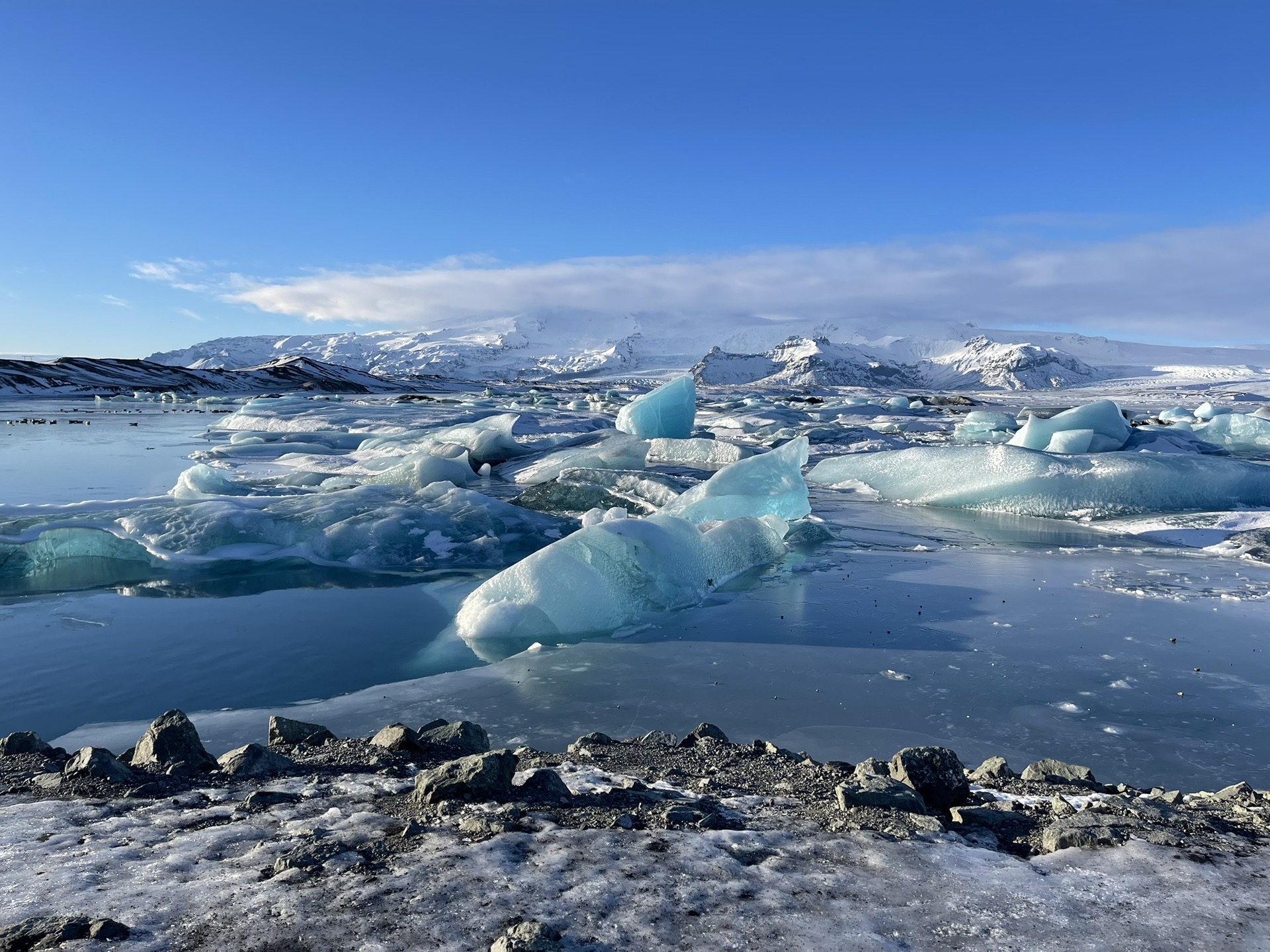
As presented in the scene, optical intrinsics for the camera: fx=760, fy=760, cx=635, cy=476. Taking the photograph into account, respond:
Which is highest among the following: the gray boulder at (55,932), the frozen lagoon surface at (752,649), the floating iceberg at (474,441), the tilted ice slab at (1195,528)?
the floating iceberg at (474,441)

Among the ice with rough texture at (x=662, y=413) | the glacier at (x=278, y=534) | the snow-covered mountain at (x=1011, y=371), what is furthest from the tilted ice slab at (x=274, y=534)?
the snow-covered mountain at (x=1011, y=371)

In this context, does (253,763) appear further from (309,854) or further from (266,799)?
(309,854)

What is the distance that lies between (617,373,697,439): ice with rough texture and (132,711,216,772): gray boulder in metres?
14.4

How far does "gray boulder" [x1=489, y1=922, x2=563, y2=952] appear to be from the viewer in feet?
4.37

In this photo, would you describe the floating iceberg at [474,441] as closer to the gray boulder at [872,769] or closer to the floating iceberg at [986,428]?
the floating iceberg at [986,428]

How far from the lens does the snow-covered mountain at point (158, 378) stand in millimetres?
46481

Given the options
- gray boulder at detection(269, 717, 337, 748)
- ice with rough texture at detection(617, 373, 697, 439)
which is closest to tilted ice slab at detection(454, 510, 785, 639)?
gray boulder at detection(269, 717, 337, 748)

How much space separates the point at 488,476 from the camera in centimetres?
1187

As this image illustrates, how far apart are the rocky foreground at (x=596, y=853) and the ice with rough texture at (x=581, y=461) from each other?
893 cm

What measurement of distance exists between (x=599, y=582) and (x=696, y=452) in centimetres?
853

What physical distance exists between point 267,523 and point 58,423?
22.0 metres

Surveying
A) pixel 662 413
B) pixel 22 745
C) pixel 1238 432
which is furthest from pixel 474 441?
pixel 1238 432

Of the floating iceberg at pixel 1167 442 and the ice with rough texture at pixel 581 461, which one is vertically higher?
the ice with rough texture at pixel 581 461

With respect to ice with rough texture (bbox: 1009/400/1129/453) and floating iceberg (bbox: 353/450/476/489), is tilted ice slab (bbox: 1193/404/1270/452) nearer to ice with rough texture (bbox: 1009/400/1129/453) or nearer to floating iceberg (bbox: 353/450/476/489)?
ice with rough texture (bbox: 1009/400/1129/453)
